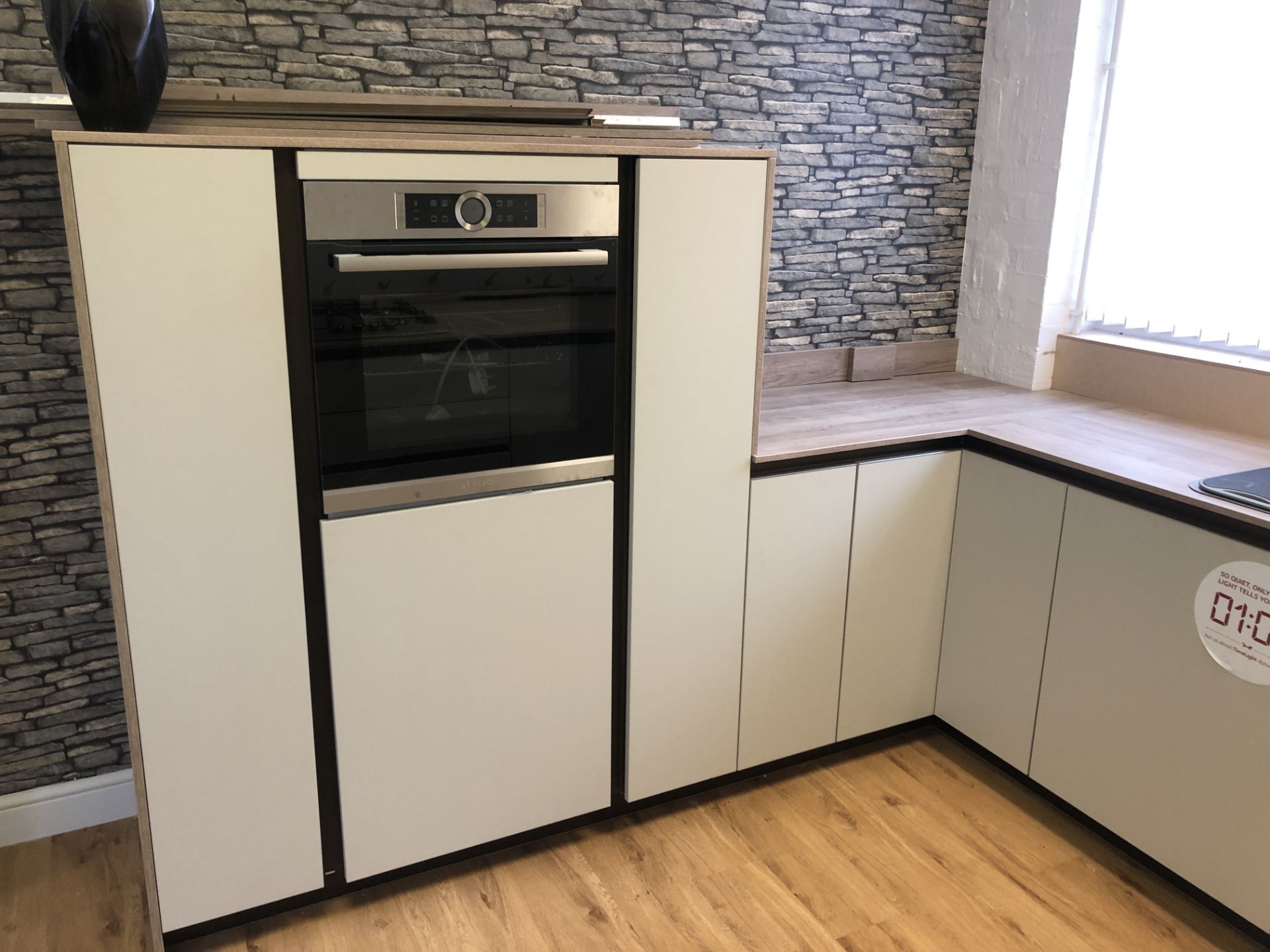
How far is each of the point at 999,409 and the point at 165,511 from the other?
2.02 meters

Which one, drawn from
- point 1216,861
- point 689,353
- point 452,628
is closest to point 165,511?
point 452,628

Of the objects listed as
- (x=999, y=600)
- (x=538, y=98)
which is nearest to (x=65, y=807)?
(x=538, y=98)

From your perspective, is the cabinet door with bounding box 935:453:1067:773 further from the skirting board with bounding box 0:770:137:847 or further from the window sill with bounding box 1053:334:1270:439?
the skirting board with bounding box 0:770:137:847

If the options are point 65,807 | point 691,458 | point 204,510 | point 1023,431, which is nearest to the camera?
point 204,510

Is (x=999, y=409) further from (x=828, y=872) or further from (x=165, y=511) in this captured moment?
(x=165, y=511)

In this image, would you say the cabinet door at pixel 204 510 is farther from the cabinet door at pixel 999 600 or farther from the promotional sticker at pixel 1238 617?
the promotional sticker at pixel 1238 617

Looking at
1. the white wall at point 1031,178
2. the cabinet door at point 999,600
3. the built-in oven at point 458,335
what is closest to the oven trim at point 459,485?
the built-in oven at point 458,335

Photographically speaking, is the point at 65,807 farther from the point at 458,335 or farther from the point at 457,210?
the point at 457,210

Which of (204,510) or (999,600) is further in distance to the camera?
(999,600)

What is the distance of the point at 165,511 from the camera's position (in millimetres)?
1702

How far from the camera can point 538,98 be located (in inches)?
93.7

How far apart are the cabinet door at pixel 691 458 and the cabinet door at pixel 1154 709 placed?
2.45ft

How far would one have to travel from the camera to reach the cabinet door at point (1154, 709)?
194 cm

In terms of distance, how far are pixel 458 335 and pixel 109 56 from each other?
0.68 meters
